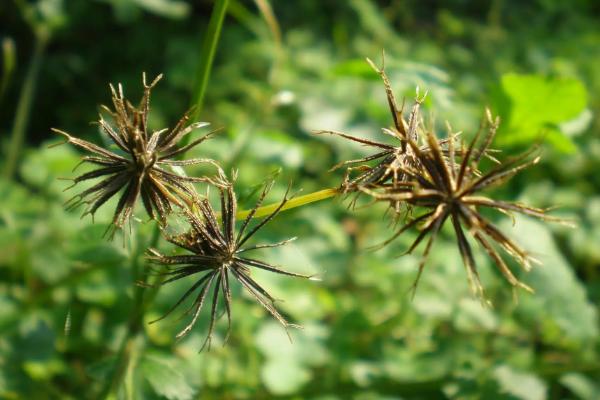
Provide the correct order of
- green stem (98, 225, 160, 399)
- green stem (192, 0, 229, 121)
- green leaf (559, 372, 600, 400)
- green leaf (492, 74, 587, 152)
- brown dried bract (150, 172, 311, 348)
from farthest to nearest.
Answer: green leaf (559, 372, 600, 400)
green leaf (492, 74, 587, 152)
green stem (98, 225, 160, 399)
green stem (192, 0, 229, 121)
brown dried bract (150, 172, 311, 348)

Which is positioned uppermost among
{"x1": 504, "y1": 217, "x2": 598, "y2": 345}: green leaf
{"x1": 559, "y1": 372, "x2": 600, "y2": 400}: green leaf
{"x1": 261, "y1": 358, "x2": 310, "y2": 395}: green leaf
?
{"x1": 504, "y1": 217, "x2": 598, "y2": 345}: green leaf

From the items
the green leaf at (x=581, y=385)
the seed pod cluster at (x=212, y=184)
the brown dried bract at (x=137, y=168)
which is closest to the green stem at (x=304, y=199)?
the seed pod cluster at (x=212, y=184)

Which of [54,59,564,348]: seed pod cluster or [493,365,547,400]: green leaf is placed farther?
[493,365,547,400]: green leaf

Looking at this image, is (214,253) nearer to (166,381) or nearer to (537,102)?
Result: (166,381)

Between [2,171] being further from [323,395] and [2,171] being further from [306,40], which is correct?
[306,40]

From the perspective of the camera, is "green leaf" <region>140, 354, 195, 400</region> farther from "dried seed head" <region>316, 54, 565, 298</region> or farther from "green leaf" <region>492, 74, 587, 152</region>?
"green leaf" <region>492, 74, 587, 152</region>

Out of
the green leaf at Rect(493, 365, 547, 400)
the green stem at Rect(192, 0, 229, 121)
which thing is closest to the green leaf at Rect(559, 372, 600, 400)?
the green leaf at Rect(493, 365, 547, 400)

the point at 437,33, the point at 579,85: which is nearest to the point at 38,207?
the point at 579,85

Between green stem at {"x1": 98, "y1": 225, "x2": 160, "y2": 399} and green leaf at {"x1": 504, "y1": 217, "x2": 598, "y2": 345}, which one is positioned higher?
green leaf at {"x1": 504, "y1": 217, "x2": 598, "y2": 345}

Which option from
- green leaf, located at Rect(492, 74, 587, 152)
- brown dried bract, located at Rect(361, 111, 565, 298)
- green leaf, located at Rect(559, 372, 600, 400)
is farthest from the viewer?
green leaf, located at Rect(559, 372, 600, 400)
